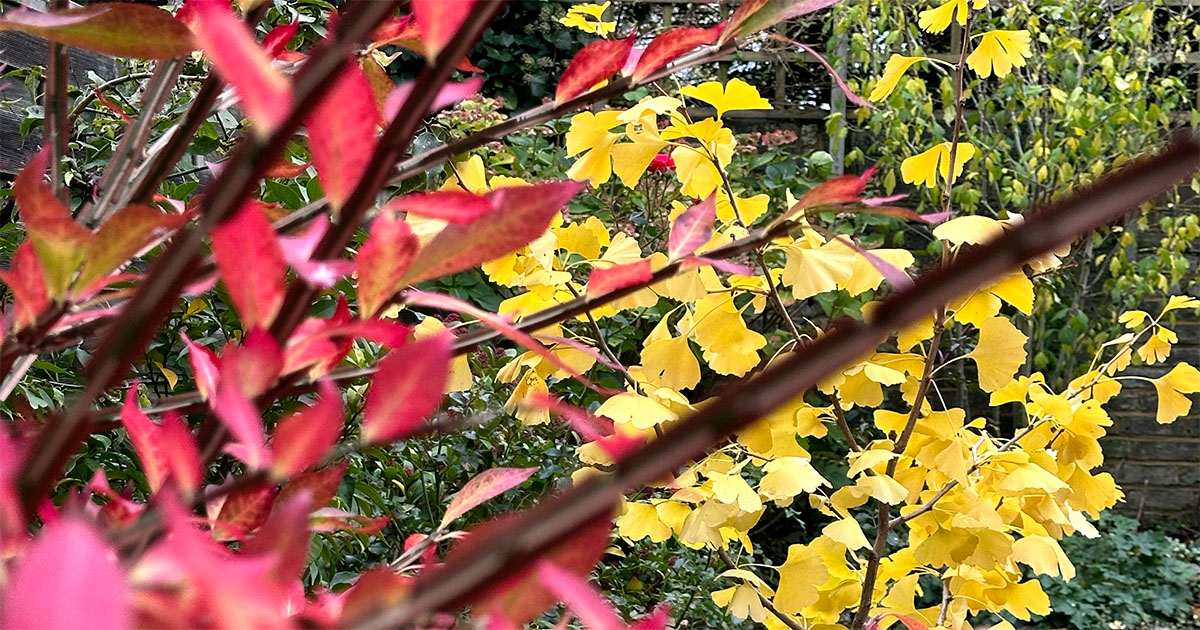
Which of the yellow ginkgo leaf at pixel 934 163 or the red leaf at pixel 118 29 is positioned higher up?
the yellow ginkgo leaf at pixel 934 163

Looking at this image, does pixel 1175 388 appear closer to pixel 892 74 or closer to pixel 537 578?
pixel 892 74

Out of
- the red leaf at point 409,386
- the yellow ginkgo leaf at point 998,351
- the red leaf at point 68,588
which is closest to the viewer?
the red leaf at point 68,588

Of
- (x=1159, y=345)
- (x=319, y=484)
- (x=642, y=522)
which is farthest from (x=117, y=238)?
Answer: (x=1159, y=345)

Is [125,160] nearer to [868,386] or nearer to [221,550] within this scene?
[221,550]

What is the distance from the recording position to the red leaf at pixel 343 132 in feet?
0.74

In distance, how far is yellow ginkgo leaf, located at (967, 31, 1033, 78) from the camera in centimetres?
106

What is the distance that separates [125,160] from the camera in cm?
48

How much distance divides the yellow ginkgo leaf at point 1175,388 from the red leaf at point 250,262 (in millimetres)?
1017

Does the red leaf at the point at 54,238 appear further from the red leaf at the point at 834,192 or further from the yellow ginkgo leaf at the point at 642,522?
the yellow ginkgo leaf at the point at 642,522

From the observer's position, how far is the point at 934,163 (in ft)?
3.49

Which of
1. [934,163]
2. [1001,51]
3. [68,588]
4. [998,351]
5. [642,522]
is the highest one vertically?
[1001,51]

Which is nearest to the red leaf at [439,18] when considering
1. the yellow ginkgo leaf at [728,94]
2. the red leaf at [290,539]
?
the red leaf at [290,539]

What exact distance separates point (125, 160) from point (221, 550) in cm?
28

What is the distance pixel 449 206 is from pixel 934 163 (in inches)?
35.2
